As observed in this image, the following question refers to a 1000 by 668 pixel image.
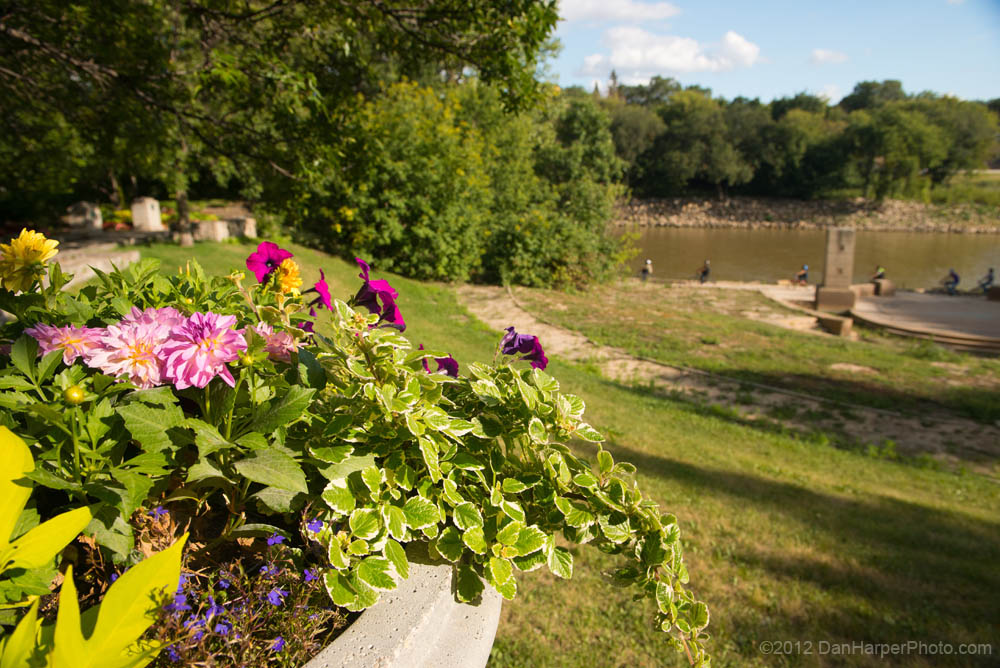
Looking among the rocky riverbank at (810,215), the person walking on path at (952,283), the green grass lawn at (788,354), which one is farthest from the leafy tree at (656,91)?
the green grass lawn at (788,354)

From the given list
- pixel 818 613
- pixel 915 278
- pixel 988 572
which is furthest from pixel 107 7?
pixel 915 278

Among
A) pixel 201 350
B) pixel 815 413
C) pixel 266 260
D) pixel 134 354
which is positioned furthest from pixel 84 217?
pixel 201 350

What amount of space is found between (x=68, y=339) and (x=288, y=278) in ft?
1.75

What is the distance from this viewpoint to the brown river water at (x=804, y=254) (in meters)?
29.5

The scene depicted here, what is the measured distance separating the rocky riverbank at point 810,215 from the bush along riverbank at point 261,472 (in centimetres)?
5026

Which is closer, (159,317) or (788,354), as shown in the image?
(159,317)

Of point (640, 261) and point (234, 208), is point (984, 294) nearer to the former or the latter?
point (640, 261)

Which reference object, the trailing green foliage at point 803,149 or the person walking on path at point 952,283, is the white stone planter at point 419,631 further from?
the trailing green foliage at point 803,149

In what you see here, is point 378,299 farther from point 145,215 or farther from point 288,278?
point 145,215

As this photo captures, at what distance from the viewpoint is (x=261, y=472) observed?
1098mm

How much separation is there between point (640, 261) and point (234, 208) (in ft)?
68.4

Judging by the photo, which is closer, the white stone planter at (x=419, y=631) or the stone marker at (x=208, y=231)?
the white stone planter at (x=419, y=631)

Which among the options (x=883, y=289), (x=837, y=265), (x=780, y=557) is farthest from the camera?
(x=883, y=289)

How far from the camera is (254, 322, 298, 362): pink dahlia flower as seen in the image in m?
1.33
